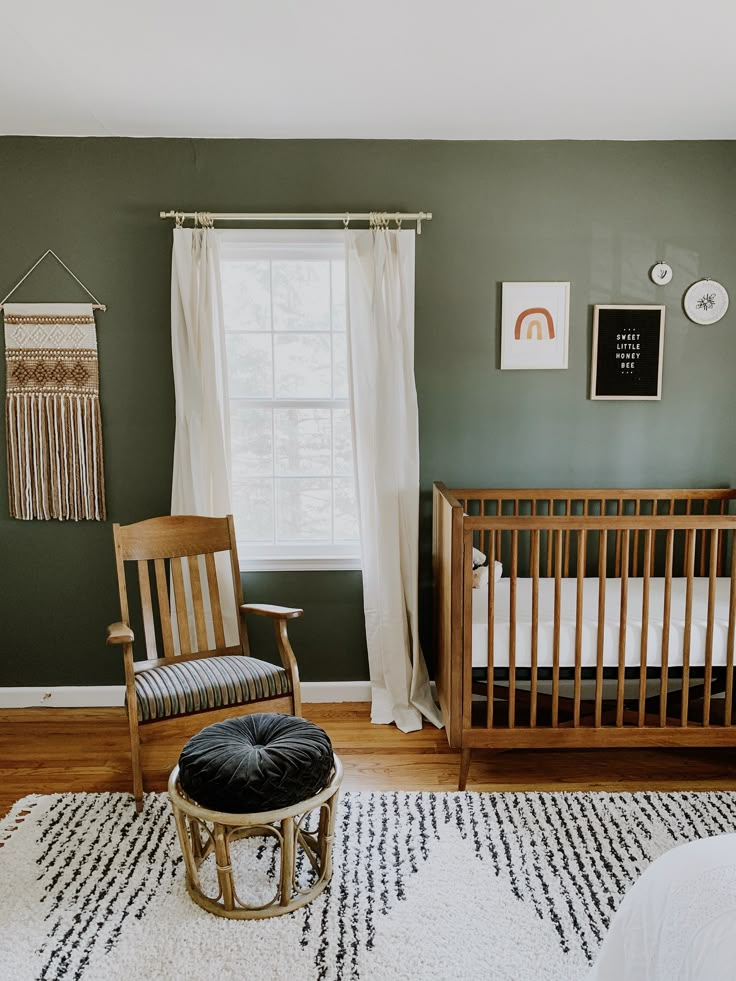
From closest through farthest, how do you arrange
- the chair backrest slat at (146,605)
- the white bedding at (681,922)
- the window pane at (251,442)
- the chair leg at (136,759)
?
the white bedding at (681,922) → the chair leg at (136,759) → the chair backrest slat at (146,605) → the window pane at (251,442)

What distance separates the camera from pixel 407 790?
8.11 ft

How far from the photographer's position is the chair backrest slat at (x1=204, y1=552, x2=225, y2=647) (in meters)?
2.75

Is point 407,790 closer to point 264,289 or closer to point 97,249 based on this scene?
point 264,289

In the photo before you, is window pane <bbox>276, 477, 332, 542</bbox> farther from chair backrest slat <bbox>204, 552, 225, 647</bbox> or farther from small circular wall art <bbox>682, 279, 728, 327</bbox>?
small circular wall art <bbox>682, 279, 728, 327</bbox>

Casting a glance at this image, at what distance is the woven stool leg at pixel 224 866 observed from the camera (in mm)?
1787

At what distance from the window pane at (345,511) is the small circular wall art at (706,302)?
1.66 meters

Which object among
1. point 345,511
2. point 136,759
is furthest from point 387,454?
point 136,759

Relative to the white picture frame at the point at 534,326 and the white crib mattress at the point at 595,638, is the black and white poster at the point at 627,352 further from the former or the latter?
the white crib mattress at the point at 595,638

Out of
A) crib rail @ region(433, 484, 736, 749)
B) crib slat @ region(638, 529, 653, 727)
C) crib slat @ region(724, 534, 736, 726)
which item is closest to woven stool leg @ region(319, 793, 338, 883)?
crib rail @ region(433, 484, 736, 749)

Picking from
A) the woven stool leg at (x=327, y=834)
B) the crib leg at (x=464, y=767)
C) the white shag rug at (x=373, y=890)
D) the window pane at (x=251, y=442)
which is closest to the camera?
the white shag rug at (x=373, y=890)

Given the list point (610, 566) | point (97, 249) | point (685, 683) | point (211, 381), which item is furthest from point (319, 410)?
point (685, 683)

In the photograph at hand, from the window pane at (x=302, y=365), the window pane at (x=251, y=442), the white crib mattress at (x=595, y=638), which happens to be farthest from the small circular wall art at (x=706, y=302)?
the window pane at (x=251, y=442)

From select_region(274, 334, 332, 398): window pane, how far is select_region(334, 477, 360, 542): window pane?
15.9 inches

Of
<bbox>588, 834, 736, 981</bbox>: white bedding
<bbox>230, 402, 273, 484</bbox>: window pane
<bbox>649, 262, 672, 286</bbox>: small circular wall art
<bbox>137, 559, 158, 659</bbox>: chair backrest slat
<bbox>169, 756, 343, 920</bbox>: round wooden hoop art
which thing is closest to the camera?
<bbox>588, 834, 736, 981</bbox>: white bedding
